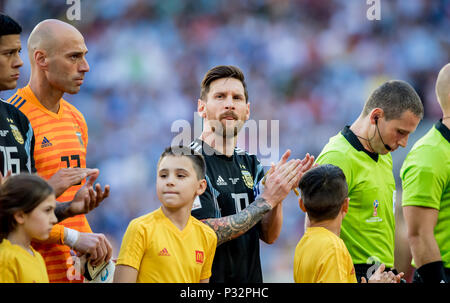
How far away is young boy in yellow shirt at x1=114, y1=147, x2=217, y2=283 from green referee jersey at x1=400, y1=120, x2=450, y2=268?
1.42 meters

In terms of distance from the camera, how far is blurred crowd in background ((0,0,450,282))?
7.79m

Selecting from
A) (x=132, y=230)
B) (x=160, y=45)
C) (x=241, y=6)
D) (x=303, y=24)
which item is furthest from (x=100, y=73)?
(x=132, y=230)

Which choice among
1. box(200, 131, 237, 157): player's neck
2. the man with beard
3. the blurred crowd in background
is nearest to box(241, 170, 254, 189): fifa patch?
the man with beard

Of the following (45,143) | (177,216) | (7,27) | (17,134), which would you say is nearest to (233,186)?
(177,216)

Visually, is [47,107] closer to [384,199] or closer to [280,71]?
[384,199]

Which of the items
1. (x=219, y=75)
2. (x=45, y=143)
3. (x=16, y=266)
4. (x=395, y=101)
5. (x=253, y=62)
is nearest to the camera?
(x=16, y=266)

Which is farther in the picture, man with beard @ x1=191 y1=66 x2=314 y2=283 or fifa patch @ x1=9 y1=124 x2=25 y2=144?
man with beard @ x1=191 y1=66 x2=314 y2=283

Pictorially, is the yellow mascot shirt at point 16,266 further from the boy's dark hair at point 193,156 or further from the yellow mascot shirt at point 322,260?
the yellow mascot shirt at point 322,260

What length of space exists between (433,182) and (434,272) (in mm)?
550

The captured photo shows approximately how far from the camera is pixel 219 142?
3619 millimetres

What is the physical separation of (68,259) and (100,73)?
5132mm

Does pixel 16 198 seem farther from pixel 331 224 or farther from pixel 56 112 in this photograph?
pixel 331 224

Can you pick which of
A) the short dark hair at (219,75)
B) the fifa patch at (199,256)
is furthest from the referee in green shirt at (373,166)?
the fifa patch at (199,256)

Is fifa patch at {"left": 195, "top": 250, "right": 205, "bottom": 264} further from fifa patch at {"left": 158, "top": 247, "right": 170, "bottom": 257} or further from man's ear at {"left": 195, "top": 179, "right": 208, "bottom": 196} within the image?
man's ear at {"left": 195, "top": 179, "right": 208, "bottom": 196}
